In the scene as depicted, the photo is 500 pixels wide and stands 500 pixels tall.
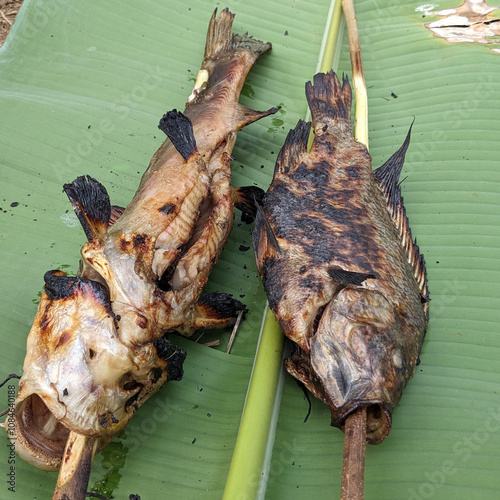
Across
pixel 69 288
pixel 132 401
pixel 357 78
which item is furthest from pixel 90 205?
pixel 357 78

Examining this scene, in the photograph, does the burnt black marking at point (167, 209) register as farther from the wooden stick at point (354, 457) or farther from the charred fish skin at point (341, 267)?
the wooden stick at point (354, 457)

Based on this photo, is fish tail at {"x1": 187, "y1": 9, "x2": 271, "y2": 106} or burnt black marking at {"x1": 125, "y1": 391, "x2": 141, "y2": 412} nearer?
burnt black marking at {"x1": 125, "y1": 391, "x2": 141, "y2": 412}

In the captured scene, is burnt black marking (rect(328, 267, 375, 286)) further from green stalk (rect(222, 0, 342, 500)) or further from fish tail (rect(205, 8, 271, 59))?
fish tail (rect(205, 8, 271, 59))

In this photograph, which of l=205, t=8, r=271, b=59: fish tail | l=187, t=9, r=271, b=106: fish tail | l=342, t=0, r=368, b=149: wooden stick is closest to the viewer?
l=342, t=0, r=368, b=149: wooden stick

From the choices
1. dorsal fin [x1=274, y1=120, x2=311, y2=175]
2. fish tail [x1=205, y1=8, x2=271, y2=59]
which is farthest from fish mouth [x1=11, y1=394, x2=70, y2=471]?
fish tail [x1=205, y1=8, x2=271, y2=59]

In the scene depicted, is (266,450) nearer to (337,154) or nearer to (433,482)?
(433,482)

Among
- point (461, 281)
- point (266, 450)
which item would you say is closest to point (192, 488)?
point (266, 450)

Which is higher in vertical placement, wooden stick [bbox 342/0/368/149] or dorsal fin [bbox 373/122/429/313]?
wooden stick [bbox 342/0/368/149]
